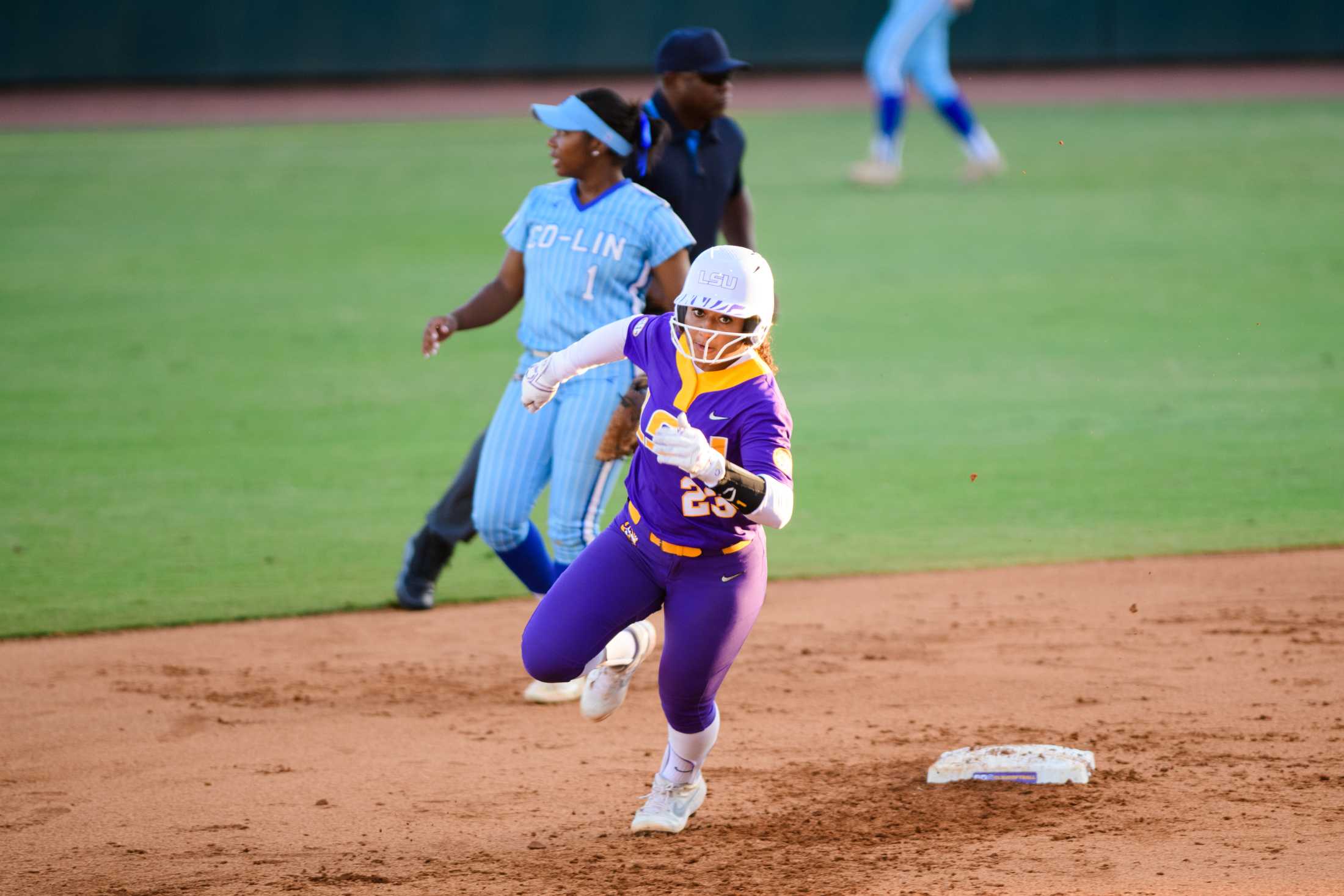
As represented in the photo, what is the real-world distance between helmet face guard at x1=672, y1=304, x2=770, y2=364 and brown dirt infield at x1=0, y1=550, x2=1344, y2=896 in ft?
5.05

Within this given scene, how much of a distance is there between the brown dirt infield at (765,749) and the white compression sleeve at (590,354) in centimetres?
146

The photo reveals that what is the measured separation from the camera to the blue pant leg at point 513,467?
585cm

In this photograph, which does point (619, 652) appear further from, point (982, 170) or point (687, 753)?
point (982, 170)

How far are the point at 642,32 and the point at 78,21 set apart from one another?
28.8 ft

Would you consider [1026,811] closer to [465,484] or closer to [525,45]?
[465,484]

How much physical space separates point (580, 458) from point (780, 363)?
215 inches

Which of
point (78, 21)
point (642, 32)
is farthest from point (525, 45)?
point (78, 21)

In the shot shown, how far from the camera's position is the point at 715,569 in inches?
181

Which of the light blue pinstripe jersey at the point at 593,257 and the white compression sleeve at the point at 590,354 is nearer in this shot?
the white compression sleeve at the point at 590,354

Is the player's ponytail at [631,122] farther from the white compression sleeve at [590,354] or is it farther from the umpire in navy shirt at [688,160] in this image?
the white compression sleeve at [590,354]

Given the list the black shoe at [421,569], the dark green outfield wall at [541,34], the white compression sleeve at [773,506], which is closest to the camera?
→ the white compression sleeve at [773,506]

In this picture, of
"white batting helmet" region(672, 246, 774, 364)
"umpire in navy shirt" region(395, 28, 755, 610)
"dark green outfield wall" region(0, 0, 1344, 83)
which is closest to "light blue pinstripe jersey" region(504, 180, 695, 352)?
"umpire in navy shirt" region(395, 28, 755, 610)

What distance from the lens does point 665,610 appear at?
4625 millimetres

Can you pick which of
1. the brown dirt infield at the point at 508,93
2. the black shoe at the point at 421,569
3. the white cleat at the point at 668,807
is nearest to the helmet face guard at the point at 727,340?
the white cleat at the point at 668,807
